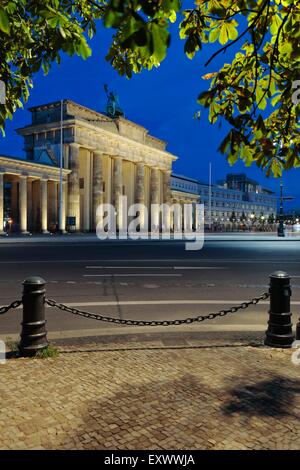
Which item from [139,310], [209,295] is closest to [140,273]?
[209,295]

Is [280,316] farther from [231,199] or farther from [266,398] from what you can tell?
[231,199]

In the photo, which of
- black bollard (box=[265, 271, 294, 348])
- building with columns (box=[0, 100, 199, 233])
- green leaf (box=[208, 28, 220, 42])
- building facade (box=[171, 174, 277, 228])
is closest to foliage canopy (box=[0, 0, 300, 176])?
green leaf (box=[208, 28, 220, 42])

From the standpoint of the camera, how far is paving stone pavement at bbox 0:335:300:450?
119 inches

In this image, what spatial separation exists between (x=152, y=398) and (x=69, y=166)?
50937 mm

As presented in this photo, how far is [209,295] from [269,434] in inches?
242

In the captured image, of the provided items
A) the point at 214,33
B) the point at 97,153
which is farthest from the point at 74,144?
the point at 214,33

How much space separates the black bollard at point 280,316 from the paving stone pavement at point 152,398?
0.86 ft

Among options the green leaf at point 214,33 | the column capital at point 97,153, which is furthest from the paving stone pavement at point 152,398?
the column capital at point 97,153

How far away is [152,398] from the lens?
3703 millimetres

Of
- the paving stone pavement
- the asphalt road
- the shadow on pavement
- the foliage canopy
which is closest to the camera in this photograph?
the foliage canopy

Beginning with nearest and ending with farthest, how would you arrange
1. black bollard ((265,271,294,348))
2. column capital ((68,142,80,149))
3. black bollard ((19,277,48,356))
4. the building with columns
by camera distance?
1. black bollard ((19,277,48,356))
2. black bollard ((265,271,294,348))
3. the building with columns
4. column capital ((68,142,80,149))

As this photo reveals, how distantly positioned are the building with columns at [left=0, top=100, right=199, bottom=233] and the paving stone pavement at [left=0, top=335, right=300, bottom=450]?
133 feet

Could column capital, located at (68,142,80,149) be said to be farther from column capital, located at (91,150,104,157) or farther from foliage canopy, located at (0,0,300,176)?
foliage canopy, located at (0,0,300,176)
